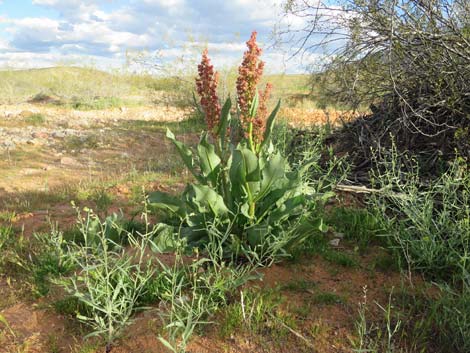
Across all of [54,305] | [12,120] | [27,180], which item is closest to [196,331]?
[54,305]

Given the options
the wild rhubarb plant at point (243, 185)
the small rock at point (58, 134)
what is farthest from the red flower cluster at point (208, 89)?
the small rock at point (58, 134)

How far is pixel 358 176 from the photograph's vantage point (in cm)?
442

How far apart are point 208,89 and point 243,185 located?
0.69 metres

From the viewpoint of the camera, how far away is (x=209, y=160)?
291 cm

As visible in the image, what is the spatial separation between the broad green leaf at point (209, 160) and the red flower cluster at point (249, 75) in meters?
0.34

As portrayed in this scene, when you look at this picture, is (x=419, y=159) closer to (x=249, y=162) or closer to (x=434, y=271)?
(x=434, y=271)

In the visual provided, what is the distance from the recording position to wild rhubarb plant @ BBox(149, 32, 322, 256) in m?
2.63

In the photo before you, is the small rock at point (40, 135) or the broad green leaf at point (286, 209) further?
the small rock at point (40, 135)

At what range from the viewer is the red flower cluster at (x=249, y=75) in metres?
2.51

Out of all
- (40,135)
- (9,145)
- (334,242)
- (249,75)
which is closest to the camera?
(249,75)

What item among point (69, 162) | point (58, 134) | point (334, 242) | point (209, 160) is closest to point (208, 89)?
point (209, 160)

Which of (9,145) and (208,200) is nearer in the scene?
(208,200)

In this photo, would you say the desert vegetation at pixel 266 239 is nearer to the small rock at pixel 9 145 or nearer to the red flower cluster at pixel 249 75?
the red flower cluster at pixel 249 75

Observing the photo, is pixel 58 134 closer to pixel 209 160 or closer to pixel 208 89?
pixel 209 160
